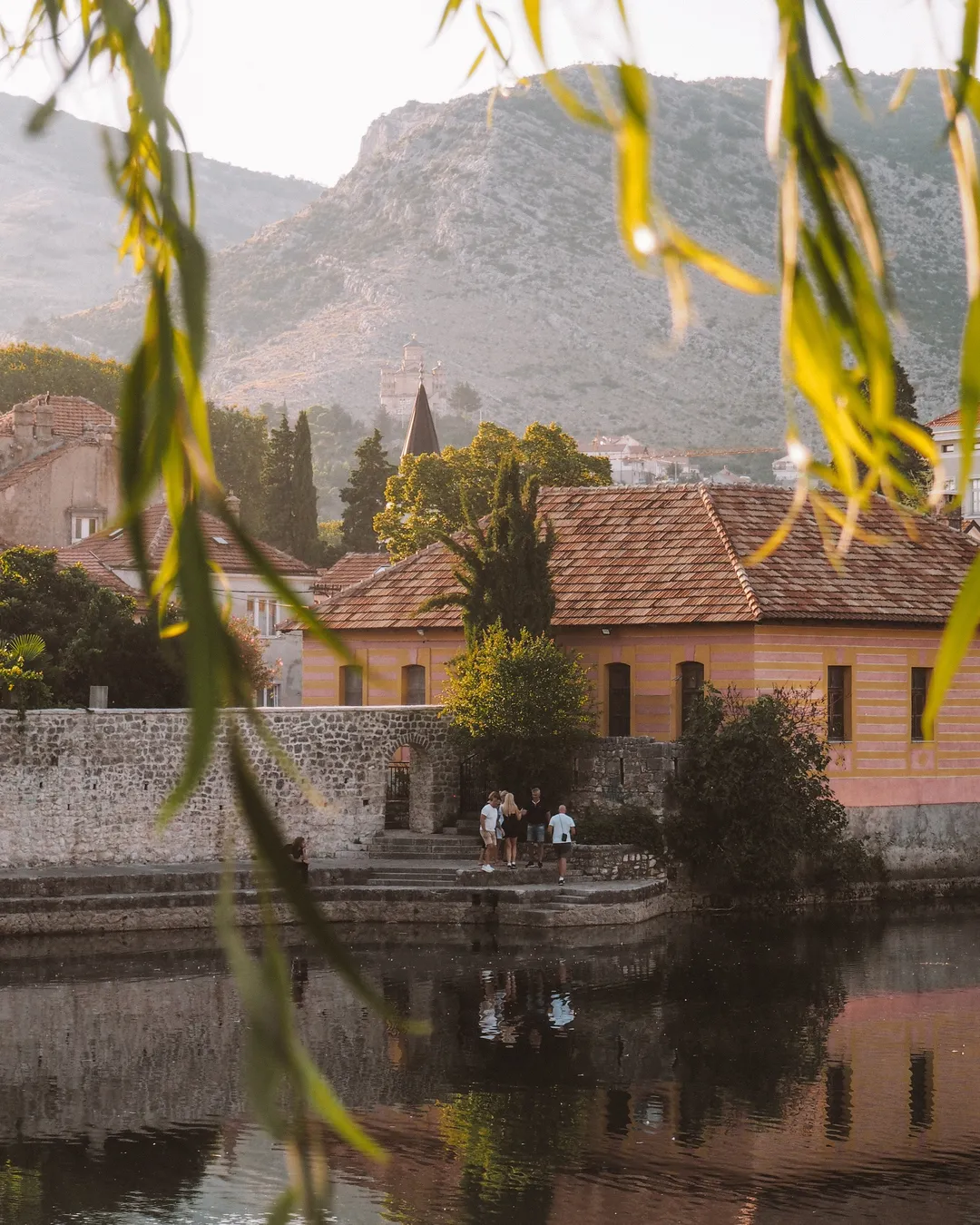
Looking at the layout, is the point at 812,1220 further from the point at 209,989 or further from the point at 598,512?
the point at 598,512

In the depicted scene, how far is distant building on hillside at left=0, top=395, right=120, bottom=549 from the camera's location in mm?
55906

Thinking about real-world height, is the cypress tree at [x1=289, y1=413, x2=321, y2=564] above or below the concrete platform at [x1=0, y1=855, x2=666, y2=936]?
above

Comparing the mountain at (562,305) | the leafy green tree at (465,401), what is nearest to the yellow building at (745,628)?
the mountain at (562,305)

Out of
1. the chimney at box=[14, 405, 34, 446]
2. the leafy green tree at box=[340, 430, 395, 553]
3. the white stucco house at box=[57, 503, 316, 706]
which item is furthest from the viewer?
the leafy green tree at box=[340, 430, 395, 553]

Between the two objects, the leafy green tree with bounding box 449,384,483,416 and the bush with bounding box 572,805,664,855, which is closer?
the bush with bounding box 572,805,664,855

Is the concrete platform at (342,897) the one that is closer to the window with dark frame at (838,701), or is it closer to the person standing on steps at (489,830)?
the person standing on steps at (489,830)

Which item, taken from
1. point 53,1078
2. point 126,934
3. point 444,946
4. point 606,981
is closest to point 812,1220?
point 53,1078

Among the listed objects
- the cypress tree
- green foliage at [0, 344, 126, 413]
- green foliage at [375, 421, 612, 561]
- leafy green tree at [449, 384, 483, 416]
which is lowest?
green foliage at [375, 421, 612, 561]

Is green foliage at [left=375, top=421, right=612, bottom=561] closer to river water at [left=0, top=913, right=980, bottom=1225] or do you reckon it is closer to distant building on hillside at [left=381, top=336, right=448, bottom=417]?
river water at [left=0, top=913, right=980, bottom=1225]

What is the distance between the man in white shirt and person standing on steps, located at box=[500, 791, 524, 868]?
2.24 ft

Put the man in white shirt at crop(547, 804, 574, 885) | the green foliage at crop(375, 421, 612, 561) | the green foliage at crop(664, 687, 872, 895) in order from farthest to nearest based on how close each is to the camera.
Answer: the green foliage at crop(375, 421, 612, 561) → the green foliage at crop(664, 687, 872, 895) → the man in white shirt at crop(547, 804, 574, 885)

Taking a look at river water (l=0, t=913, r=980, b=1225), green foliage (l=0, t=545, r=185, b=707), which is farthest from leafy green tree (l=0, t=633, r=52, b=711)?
A: river water (l=0, t=913, r=980, b=1225)

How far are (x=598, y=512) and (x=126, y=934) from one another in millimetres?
12728

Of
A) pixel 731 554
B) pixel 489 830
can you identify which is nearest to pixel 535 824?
pixel 489 830
